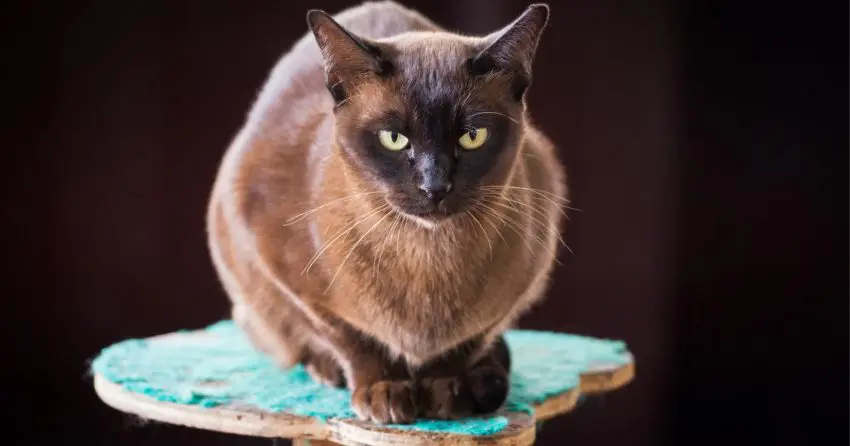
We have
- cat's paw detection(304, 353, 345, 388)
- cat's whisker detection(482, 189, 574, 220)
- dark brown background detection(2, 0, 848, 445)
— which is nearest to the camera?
cat's whisker detection(482, 189, 574, 220)

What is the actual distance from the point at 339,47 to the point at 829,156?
1.21 meters

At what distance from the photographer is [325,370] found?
134cm

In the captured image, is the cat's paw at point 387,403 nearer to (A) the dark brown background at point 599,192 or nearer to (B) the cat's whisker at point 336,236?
(B) the cat's whisker at point 336,236

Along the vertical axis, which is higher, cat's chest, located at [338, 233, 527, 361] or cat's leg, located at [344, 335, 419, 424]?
cat's chest, located at [338, 233, 527, 361]

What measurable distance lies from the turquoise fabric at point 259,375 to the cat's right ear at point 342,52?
0.46m

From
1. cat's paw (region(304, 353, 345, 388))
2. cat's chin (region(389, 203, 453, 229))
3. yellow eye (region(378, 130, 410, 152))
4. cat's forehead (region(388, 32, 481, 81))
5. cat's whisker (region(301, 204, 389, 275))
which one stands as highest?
cat's forehead (region(388, 32, 481, 81))

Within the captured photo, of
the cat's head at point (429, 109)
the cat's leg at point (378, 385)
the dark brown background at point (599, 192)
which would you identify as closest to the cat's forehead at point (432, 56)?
the cat's head at point (429, 109)

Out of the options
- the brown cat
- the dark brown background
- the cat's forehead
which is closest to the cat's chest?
the brown cat

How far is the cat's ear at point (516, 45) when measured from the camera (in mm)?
1052

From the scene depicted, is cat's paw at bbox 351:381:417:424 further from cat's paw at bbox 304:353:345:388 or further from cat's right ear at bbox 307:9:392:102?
cat's right ear at bbox 307:9:392:102

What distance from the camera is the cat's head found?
3.37ft

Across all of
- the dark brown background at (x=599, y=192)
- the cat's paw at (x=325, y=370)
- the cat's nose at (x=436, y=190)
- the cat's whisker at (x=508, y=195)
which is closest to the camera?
the cat's nose at (x=436, y=190)

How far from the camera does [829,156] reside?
1783 mm

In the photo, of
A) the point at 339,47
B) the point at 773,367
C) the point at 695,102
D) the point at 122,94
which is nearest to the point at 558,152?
the point at 695,102
